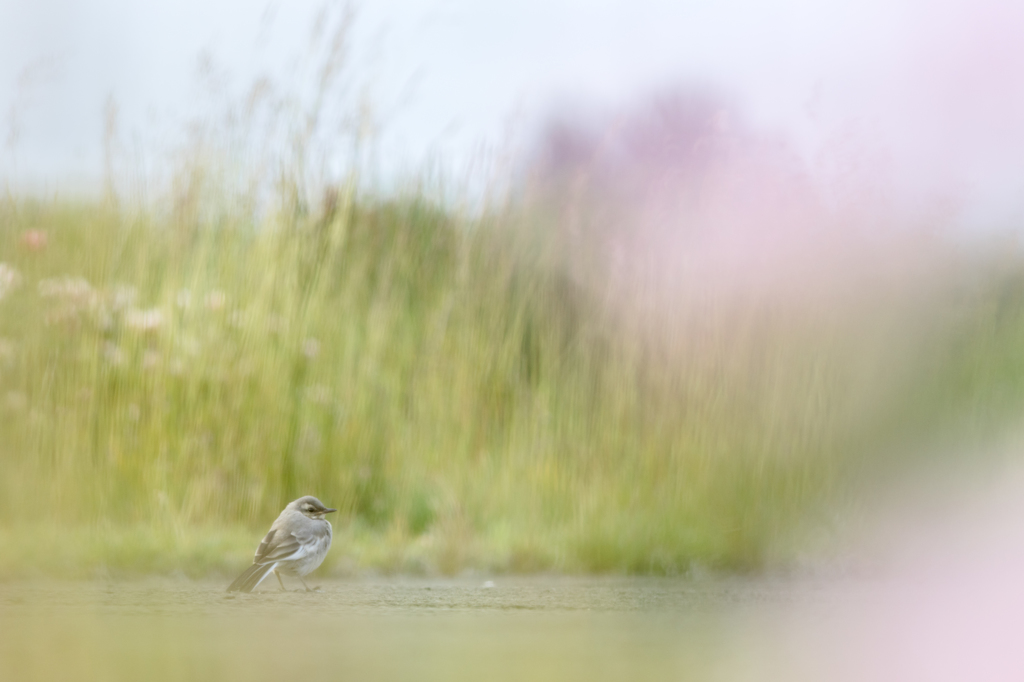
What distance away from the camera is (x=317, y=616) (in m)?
1.72

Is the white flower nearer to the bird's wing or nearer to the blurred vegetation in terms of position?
the blurred vegetation

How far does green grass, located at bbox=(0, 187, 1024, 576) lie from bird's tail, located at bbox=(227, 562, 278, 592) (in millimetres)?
144

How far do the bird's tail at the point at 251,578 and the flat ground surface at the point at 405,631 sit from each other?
0.02 m

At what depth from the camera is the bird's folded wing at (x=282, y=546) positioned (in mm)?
1724

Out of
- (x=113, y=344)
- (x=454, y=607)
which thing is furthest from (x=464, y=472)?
(x=113, y=344)

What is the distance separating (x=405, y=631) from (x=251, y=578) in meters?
0.33

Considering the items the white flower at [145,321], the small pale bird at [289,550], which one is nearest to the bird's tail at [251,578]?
the small pale bird at [289,550]

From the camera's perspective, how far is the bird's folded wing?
5.65ft

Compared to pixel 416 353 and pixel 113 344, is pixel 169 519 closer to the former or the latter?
pixel 113 344

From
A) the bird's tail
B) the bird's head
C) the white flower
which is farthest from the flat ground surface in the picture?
the white flower

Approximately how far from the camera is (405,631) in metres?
1.69

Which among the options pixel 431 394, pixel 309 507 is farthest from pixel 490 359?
pixel 309 507

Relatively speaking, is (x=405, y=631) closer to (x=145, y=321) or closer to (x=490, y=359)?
(x=490, y=359)

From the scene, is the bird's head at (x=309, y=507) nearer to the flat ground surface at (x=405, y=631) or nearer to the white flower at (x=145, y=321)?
the flat ground surface at (x=405, y=631)
